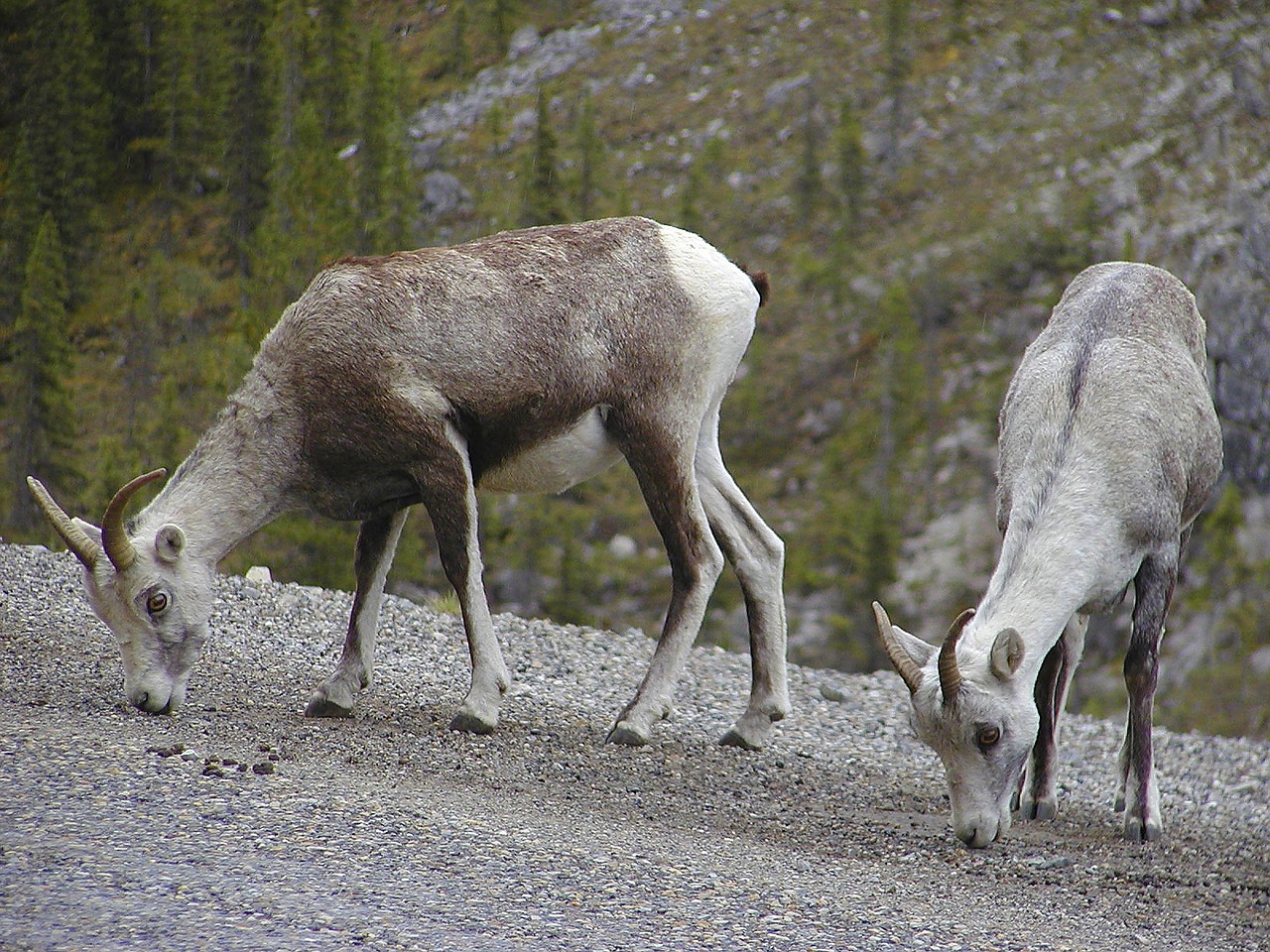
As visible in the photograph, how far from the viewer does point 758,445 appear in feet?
150

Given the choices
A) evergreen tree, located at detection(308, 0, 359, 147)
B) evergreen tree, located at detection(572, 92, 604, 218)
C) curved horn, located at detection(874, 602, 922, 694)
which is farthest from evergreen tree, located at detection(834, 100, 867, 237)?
curved horn, located at detection(874, 602, 922, 694)

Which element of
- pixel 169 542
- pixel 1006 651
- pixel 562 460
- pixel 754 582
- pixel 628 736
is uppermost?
pixel 169 542

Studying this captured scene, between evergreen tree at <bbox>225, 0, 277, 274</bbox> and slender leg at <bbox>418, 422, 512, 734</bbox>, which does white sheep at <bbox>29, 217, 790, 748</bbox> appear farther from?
evergreen tree at <bbox>225, 0, 277, 274</bbox>

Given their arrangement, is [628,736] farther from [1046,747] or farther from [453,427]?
[1046,747]

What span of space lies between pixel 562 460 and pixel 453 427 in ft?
2.61

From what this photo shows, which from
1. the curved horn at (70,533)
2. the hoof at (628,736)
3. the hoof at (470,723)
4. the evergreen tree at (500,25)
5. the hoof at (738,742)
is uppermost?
the curved horn at (70,533)

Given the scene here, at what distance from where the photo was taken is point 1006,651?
645 centimetres

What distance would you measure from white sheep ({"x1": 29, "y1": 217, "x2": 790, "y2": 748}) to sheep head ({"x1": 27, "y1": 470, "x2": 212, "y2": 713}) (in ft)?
0.04

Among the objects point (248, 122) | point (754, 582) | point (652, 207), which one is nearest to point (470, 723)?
point (754, 582)

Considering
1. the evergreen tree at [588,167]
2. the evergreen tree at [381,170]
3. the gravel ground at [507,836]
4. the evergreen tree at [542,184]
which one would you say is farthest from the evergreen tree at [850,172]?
the gravel ground at [507,836]

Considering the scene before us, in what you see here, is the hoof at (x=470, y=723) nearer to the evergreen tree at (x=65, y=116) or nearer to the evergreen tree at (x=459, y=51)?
the evergreen tree at (x=65, y=116)

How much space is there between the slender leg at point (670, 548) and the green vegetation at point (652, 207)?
70.2 ft

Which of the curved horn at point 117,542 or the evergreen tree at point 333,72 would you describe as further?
the evergreen tree at point 333,72

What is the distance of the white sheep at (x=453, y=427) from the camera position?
778cm
